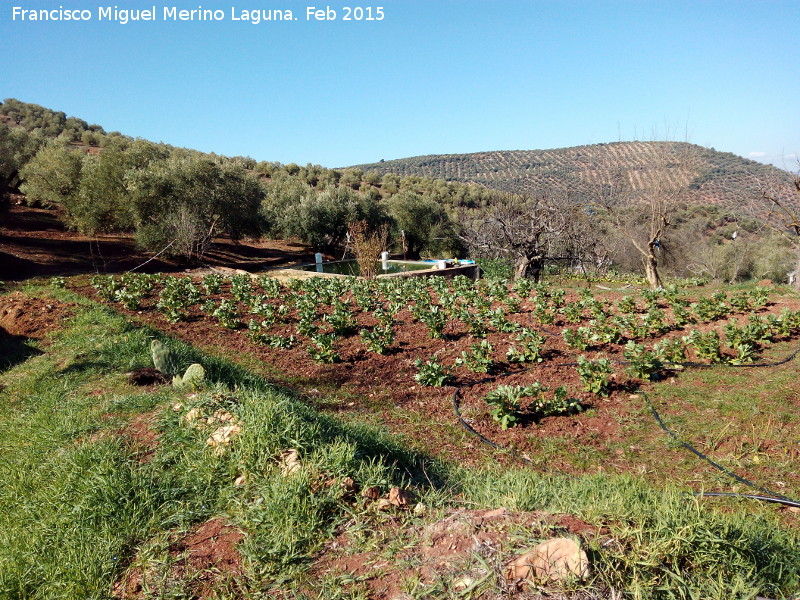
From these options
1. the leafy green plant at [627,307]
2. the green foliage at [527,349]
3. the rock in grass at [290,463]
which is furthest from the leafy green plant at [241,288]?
the rock in grass at [290,463]

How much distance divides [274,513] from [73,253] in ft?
66.7

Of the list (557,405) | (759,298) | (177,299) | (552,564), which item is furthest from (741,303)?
(177,299)

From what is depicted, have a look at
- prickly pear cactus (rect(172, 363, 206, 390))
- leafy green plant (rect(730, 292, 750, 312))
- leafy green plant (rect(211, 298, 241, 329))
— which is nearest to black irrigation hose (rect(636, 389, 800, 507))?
prickly pear cactus (rect(172, 363, 206, 390))

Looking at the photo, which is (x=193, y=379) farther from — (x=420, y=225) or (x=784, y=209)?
(x=420, y=225)

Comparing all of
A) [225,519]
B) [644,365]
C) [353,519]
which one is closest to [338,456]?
[353,519]

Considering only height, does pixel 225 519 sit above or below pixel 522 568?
below

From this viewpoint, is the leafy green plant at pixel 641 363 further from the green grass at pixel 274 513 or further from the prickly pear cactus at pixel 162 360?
the prickly pear cactus at pixel 162 360

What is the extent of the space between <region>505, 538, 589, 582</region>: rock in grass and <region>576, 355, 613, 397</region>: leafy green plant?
13.4 ft

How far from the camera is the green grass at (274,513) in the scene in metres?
2.02

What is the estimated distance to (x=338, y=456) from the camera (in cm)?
292

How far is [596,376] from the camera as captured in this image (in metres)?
5.76

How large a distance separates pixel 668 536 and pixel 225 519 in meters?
2.20

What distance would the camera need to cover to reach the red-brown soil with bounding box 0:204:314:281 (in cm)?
1598

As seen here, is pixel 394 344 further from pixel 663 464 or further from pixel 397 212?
pixel 397 212
